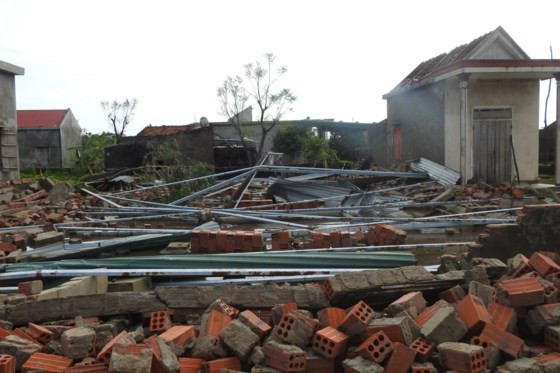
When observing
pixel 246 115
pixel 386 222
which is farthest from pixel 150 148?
pixel 246 115

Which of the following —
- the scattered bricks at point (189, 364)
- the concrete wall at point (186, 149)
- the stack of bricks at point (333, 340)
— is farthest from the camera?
the concrete wall at point (186, 149)

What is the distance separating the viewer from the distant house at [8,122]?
16.9 meters

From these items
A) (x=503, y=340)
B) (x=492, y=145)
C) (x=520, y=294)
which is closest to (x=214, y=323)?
(x=503, y=340)

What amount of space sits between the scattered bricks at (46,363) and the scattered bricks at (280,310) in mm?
1313

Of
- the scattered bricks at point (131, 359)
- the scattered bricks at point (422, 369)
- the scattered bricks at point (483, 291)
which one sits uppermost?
the scattered bricks at point (483, 291)

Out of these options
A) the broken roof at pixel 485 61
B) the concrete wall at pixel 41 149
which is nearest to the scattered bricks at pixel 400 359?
the broken roof at pixel 485 61

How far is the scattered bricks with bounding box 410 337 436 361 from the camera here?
3.14m

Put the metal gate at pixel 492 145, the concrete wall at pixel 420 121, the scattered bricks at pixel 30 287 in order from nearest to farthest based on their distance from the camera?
the scattered bricks at pixel 30 287
the metal gate at pixel 492 145
the concrete wall at pixel 420 121

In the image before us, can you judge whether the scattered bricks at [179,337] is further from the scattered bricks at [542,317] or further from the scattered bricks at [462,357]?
the scattered bricks at [542,317]

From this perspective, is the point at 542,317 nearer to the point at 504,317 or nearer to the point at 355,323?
the point at 504,317

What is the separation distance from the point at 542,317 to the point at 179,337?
2.33 meters

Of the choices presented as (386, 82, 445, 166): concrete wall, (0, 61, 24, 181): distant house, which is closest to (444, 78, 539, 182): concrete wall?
(386, 82, 445, 166): concrete wall

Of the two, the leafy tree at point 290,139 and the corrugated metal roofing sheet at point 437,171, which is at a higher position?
the leafy tree at point 290,139

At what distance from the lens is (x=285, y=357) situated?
10.1ft
